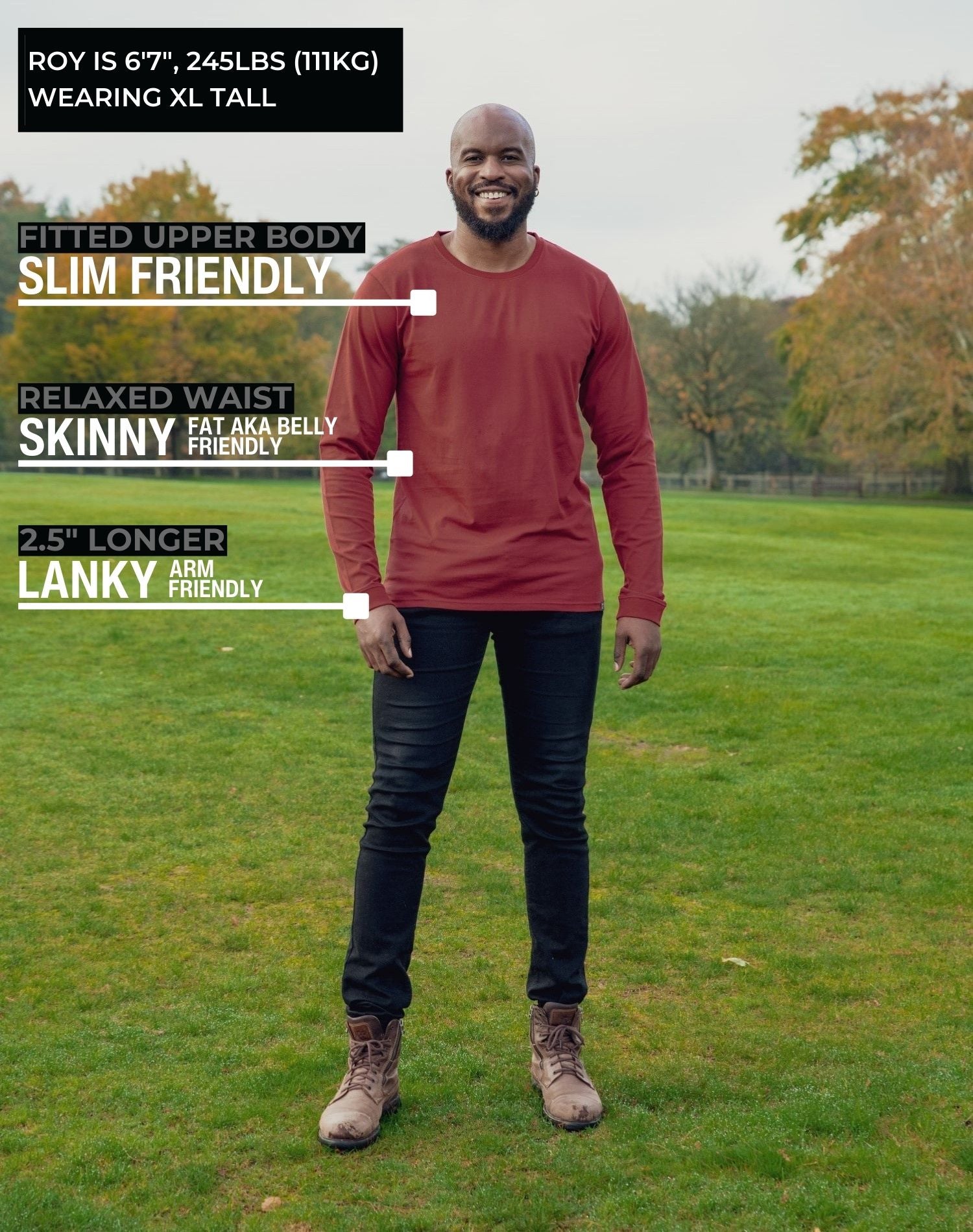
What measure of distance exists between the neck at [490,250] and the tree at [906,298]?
39.1 metres

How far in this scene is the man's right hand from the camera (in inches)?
129

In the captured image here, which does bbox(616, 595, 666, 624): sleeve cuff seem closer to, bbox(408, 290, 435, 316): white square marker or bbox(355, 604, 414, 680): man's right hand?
bbox(355, 604, 414, 680): man's right hand

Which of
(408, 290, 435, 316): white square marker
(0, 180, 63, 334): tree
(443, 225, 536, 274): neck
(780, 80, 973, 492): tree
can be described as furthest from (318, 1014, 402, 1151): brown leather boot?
(0, 180, 63, 334): tree

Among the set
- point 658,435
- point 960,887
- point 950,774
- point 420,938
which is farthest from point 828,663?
point 658,435

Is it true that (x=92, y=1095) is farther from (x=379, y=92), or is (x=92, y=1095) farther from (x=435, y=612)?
(x=379, y=92)

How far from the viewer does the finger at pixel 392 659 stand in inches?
129

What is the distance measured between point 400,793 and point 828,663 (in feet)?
27.9

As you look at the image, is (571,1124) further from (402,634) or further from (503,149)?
(503,149)

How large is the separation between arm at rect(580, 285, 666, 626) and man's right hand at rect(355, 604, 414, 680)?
0.61 meters

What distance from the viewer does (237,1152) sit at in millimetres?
3254

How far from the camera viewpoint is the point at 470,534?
3.36 meters

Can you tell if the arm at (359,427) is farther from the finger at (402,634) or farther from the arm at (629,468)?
the arm at (629,468)

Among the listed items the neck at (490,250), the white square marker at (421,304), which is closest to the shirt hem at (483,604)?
the white square marker at (421,304)

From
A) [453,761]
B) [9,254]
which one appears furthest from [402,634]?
[9,254]
